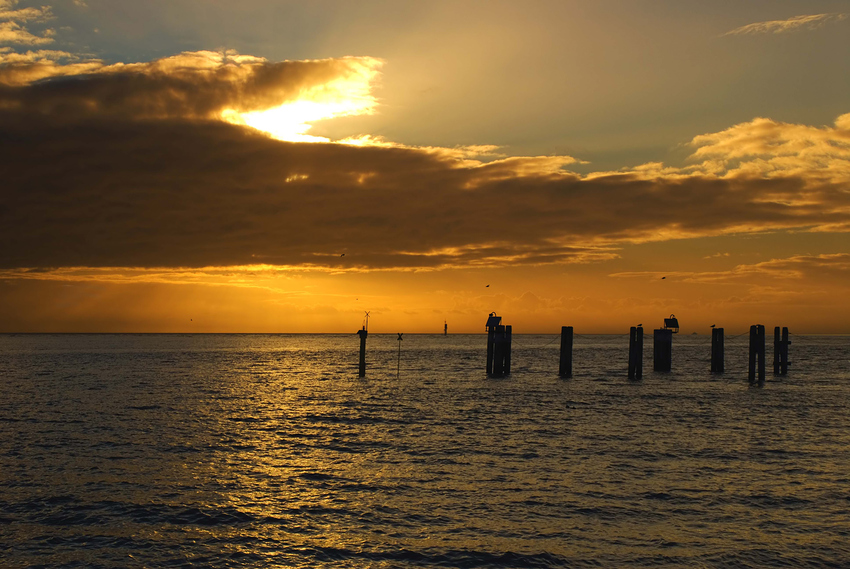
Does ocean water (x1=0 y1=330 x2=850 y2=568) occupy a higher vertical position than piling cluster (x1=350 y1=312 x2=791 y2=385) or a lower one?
lower

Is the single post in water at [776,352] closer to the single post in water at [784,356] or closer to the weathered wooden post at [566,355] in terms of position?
the single post in water at [784,356]

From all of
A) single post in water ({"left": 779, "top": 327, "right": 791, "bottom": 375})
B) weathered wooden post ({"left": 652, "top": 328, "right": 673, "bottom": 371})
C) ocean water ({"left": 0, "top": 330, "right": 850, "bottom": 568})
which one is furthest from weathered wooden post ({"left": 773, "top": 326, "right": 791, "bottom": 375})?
ocean water ({"left": 0, "top": 330, "right": 850, "bottom": 568})

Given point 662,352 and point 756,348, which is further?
point 662,352

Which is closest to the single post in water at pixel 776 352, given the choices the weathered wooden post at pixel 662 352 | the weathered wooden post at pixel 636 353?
the weathered wooden post at pixel 662 352

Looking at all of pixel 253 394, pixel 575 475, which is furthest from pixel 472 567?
pixel 253 394

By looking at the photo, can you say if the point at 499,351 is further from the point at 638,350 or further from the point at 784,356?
the point at 784,356

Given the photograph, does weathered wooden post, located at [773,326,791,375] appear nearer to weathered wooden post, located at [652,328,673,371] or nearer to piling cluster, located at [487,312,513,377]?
weathered wooden post, located at [652,328,673,371]

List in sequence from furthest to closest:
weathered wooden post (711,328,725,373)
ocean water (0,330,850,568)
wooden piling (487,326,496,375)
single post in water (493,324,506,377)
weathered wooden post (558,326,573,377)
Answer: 1. weathered wooden post (711,328,725,373)
2. wooden piling (487,326,496,375)
3. single post in water (493,324,506,377)
4. weathered wooden post (558,326,573,377)
5. ocean water (0,330,850,568)

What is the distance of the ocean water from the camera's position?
13.8 meters

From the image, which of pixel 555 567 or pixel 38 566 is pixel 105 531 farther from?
pixel 555 567

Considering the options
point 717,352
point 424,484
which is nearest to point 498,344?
point 717,352

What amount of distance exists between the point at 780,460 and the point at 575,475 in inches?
320

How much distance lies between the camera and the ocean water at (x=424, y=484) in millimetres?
13789

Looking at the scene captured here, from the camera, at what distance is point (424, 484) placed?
1906 centimetres
